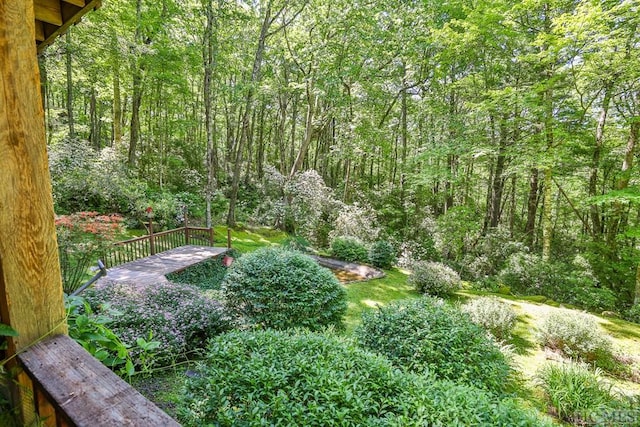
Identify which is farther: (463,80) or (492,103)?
(463,80)

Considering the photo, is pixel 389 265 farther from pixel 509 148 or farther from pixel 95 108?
pixel 95 108

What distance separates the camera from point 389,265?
10.6 meters

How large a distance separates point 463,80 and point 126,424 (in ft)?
43.4

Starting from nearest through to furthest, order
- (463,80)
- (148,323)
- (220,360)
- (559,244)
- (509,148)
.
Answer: (220,360), (148,323), (509,148), (463,80), (559,244)

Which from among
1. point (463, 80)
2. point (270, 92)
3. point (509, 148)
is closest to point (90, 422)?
point (509, 148)

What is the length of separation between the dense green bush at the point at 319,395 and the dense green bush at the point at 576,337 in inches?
142

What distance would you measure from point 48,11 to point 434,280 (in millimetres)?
8241

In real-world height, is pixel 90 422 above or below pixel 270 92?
below

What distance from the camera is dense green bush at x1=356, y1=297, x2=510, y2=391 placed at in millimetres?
3252

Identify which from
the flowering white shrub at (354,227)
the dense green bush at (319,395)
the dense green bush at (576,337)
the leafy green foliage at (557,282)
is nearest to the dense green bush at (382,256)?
the flowering white shrub at (354,227)

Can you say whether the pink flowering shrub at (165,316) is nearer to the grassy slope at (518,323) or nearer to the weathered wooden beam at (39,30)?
the grassy slope at (518,323)

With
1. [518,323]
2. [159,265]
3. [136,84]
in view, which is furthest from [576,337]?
[136,84]

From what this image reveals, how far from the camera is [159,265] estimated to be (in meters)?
7.66

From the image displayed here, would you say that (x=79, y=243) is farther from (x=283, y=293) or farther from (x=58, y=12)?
(x=58, y=12)
